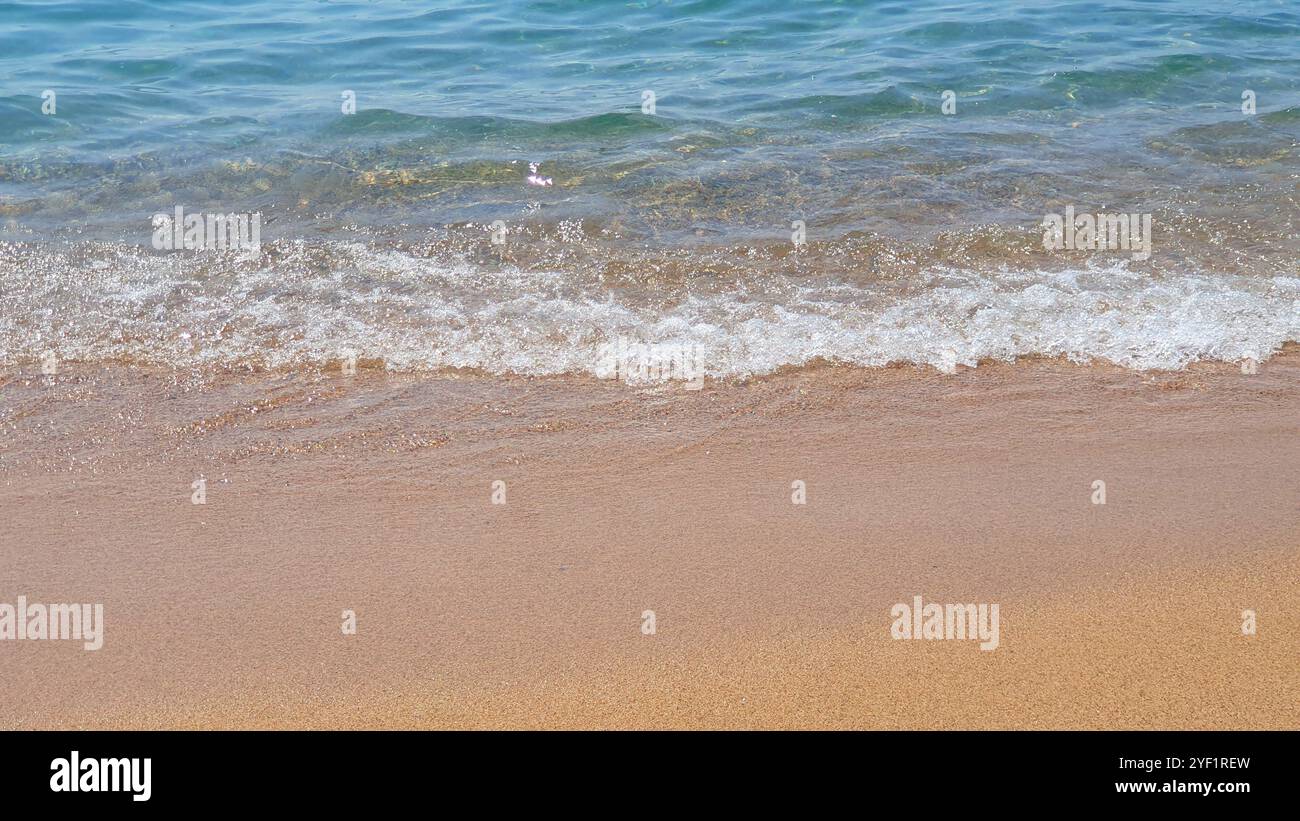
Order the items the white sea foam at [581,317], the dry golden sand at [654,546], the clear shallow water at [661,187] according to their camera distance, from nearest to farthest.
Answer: the dry golden sand at [654,546]
the white sea foam at [581,317]
the clear shallow water at [661,187]

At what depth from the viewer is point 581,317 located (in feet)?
16.5

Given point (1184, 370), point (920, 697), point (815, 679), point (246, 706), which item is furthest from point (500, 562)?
point (1184, 370)

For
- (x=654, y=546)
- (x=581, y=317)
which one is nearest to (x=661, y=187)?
(x=581, y=317)

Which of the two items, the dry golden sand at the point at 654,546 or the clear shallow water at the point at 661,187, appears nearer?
the dry golden sand at the point at 654,546

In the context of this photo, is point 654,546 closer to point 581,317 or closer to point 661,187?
point 581,317

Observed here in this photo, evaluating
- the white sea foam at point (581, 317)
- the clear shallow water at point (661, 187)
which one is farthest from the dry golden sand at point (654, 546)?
the clear shallow water at point (661, 187)

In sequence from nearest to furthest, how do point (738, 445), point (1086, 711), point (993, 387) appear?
point (1086, 711) < point (738, 445) < point (993, 387)

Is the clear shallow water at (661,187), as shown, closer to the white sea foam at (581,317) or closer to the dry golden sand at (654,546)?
the white sea foam at (581,317)

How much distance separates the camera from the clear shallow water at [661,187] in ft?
15.9

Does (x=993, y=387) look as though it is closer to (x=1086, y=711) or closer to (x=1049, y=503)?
(x=1049, y=503)

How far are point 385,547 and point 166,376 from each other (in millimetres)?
1807

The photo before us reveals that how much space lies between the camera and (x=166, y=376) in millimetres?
4422

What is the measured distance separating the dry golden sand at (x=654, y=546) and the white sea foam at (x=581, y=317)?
0.75 feet

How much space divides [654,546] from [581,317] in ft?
6.60
